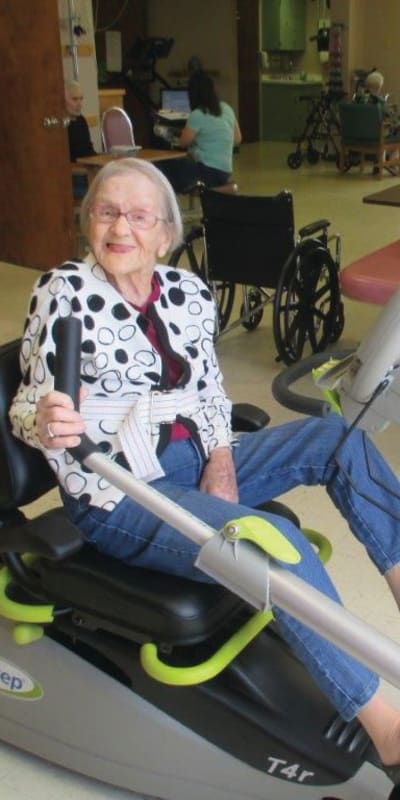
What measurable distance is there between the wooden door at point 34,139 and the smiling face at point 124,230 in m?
3.52

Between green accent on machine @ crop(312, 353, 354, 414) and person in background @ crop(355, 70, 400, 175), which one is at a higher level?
green accent on machine @ crop(312, 353, 354, 414)

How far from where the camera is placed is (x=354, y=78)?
32.6 ft

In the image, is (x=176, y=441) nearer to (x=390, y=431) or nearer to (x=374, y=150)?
(x=390, y=431)

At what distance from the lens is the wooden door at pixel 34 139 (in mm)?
4773

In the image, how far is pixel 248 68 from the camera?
11289 millimetres

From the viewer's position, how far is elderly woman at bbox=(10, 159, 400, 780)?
1.42m

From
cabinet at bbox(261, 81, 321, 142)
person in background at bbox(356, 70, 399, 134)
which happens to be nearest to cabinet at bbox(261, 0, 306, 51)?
cabinet at bbox(261, 81, 321, 142)

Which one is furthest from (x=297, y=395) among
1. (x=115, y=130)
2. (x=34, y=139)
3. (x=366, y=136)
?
(x=366, y=136)

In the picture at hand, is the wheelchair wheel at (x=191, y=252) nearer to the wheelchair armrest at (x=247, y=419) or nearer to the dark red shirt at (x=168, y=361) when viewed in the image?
the wheelchair armrest at (x=247, y=419)

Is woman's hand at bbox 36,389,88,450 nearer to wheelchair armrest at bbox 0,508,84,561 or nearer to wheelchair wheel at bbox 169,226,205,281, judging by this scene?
wheelchair armrest at bbox 0,508,84,561

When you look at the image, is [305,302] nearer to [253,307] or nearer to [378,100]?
[253,307]

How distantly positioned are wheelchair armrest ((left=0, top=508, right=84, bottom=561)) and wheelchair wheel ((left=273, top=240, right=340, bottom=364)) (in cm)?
211

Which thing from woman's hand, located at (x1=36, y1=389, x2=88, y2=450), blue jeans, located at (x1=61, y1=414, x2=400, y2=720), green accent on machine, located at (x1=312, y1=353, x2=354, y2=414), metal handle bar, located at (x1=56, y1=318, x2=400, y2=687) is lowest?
blue jeans, located at (x1=61, y1=414, x2=400, y2=720)

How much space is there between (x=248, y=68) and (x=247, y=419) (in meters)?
10.5
